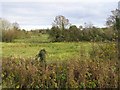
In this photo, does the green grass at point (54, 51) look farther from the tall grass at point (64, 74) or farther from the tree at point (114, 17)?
the tree at point (114, 17)

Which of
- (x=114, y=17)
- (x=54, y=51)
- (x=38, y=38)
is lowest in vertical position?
(x=54, y=51)

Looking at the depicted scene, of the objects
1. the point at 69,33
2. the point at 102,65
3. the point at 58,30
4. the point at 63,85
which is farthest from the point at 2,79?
the point at 58,30

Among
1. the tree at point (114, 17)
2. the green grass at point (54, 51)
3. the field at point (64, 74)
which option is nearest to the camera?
the field at point (64, 74)

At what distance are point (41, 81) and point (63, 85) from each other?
0.51m

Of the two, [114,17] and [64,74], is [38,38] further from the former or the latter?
[64,74]

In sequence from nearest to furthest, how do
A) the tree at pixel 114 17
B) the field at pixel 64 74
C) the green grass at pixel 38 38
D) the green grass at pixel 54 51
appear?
the field at pixel 64 74, the green grass at pixel 54 51, the tree at pixel 114 17, the green grass at pixel 38 38

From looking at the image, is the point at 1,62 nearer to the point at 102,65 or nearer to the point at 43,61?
the point at 43,61

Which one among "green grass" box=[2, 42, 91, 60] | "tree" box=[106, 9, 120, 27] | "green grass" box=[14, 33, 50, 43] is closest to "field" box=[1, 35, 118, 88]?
"green grass" box=[2, 42, 91, 60]

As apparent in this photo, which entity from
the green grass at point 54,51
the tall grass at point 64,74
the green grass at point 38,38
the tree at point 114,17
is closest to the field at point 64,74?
the tall grass at point 64,74

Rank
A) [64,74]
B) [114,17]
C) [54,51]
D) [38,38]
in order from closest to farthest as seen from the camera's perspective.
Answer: [64,74] → [114,17] → [54,51] → [38,38]

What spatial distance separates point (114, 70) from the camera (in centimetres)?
600

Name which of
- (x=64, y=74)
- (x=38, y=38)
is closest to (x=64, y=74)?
(x=64, y=74)

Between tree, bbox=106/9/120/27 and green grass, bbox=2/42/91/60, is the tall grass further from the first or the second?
tree, bbox=106/9/120/27

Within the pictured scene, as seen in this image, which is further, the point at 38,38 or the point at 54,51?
the point at 38,38
